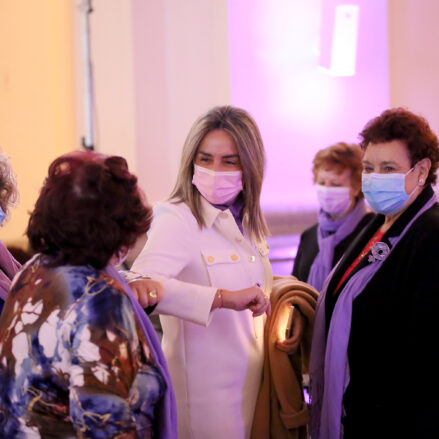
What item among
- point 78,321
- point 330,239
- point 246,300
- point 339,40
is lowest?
point 330,239

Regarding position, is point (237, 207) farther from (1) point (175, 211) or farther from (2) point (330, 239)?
(2) point (330, 239)

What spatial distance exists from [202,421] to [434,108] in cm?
350

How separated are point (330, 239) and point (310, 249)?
0.23 m

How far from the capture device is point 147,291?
1.72m

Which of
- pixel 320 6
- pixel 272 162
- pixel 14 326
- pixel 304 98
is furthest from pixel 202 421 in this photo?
pixel 320 6

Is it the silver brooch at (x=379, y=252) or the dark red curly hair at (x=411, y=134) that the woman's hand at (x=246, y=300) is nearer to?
the silver brooch at (x=379, y=252)

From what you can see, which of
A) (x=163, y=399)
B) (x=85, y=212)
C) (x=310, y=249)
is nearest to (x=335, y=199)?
(x=310, y=249)

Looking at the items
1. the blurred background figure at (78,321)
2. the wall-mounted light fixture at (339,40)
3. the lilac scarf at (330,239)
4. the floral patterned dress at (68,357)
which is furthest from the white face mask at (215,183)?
the wall-mounted light fixture at (339,40)

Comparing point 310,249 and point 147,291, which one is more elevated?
point 147,291

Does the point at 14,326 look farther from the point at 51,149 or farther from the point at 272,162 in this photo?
the point at 51,149

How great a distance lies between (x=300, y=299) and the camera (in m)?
2.30

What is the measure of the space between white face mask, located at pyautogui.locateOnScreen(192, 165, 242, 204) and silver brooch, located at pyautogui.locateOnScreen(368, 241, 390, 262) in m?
0.55

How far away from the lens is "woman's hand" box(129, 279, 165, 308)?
5.58 ft

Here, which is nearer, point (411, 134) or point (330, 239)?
point (411, 134)
